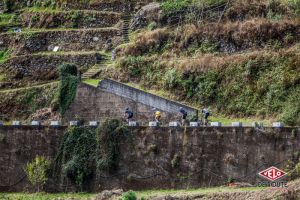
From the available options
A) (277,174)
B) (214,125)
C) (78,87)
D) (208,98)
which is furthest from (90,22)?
(277,174)

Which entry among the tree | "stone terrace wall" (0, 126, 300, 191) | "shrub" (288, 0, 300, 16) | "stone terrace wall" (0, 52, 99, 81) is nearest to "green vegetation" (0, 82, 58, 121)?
"stone terrace wall" (0, 52, 99, 81)

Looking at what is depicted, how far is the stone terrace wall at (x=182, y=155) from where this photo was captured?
41.5 meters

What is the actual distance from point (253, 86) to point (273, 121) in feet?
11.8

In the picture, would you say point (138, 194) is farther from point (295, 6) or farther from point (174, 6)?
point (174, 6)

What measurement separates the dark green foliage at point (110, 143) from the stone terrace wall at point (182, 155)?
297 mm

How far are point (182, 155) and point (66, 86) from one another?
10.1 metres

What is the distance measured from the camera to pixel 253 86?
4728 cm

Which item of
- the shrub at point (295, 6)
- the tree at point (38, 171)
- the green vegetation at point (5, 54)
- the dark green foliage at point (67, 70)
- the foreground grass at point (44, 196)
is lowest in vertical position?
the foreground grass at point (44, 196)

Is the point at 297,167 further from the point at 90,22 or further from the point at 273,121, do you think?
the point at 90,22

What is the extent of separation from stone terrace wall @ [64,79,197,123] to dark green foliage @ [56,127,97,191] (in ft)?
11.9

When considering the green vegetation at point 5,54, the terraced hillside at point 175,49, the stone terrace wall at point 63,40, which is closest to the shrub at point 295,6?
the terraced hillside at point 175,49

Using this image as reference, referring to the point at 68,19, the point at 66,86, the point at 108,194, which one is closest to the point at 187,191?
the point at 108,194

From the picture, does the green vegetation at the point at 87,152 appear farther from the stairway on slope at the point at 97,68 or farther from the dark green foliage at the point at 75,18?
the dark green foliage at the point at 75,18

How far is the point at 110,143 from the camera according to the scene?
147 ft
